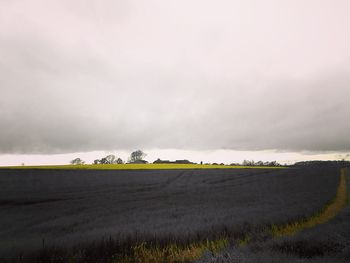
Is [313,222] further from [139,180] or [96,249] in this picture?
[139,180]

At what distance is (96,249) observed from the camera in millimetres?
6867

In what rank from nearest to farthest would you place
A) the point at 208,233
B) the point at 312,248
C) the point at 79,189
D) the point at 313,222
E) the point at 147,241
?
the point at 312,248
the point at 147,241
the point at 208,233
the point at 313,222
the point at 79,189

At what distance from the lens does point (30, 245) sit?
6.88 meters

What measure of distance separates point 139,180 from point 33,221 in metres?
18.4

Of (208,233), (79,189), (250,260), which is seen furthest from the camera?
(79,189)

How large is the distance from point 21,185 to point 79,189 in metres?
4.07

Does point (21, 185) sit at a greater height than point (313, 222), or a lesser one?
greater

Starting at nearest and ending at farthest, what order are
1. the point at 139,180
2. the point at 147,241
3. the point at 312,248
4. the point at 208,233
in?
1. the point at 312,248
2. the point at 147,241
3. the point at 208,233
4. the point at 139,180

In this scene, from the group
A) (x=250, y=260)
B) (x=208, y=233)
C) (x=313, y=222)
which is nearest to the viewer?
(x=250, y=260)

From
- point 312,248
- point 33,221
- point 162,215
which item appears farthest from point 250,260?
point 33,221

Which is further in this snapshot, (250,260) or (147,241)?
(147,241)

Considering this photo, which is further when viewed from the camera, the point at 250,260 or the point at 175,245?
the point at 175,245

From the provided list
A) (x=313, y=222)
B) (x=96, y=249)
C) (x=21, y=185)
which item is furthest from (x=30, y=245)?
(x=21, y=185)

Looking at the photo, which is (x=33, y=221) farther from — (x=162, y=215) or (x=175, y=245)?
(x=175, y=245)
